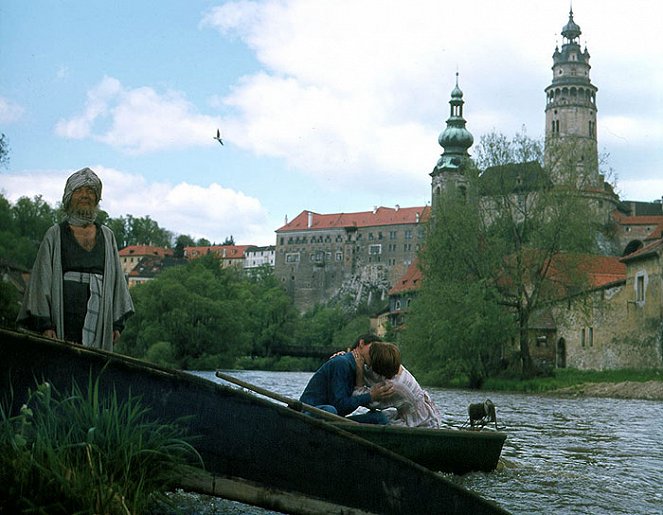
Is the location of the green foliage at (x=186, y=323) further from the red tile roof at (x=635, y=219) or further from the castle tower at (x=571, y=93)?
the castle tower at (x=571, y=93)

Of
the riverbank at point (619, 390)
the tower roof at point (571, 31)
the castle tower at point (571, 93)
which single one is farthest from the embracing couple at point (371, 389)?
the tower roof at point (571, 31)

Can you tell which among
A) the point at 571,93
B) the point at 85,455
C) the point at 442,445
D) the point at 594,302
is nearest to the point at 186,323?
the point at 594,302

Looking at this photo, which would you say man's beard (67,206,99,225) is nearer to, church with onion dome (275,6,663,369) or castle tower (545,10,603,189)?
church with onion dome (275,6,663,369)

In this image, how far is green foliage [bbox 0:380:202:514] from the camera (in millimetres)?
3711

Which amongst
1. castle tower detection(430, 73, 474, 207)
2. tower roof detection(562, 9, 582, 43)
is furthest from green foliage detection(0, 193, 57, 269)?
tower roof detection(562, 9, 582, 43)

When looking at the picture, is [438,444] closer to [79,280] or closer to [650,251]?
[79,280]

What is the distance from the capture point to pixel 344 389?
7.41m

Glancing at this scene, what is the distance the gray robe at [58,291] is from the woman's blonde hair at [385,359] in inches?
78.5

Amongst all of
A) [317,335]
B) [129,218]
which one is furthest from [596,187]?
[129,218]

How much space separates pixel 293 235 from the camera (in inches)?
5714

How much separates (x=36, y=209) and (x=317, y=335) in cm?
3822

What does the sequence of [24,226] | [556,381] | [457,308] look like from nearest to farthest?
[457,308] < [556,381] < [24,226]

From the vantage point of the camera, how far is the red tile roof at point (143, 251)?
142875 millimetres

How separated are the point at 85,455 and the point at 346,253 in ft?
442
